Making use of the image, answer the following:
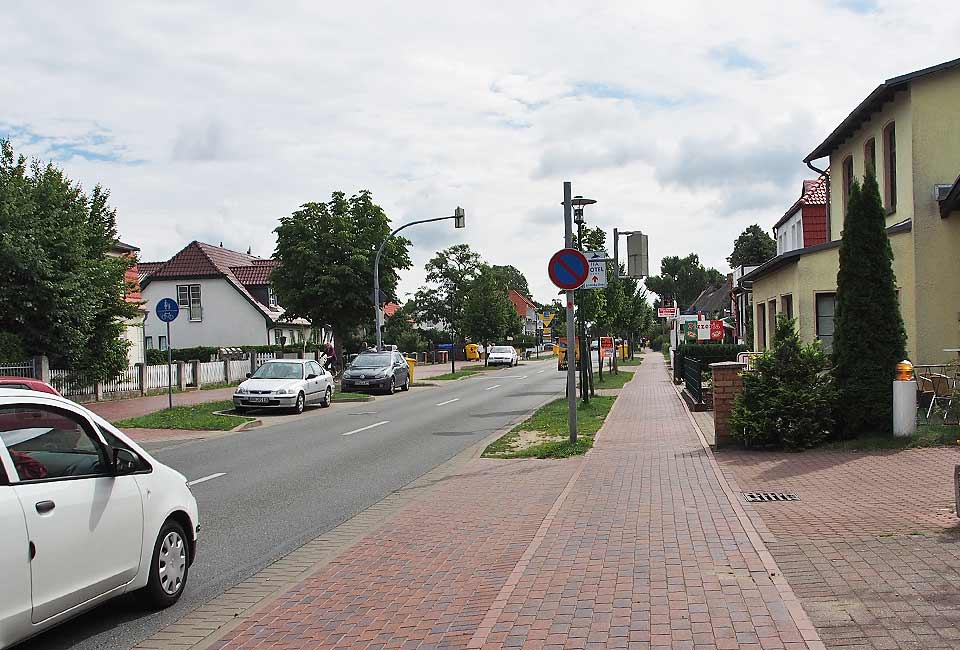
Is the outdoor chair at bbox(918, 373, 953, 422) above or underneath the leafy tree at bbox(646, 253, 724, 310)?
underneath

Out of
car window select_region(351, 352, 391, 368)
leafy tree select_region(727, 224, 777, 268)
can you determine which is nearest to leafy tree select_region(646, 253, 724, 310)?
leafy tree select_region(727, 224, 777, 268)

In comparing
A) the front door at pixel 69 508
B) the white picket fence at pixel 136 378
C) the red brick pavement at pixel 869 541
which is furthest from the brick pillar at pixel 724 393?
the white picket fence at pixel 136 378

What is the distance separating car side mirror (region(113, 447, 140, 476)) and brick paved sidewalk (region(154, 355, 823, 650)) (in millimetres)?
1136

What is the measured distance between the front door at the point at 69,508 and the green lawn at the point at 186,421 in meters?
14.3

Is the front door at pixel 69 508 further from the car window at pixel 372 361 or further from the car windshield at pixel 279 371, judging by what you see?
the car window at pixel 372 361

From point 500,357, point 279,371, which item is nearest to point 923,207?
point 279,371

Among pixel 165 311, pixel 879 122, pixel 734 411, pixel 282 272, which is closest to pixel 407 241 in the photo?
pixel 282 272

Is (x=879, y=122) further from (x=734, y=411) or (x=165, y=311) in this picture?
(x=165, y=311)

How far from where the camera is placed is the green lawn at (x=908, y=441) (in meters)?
11.9

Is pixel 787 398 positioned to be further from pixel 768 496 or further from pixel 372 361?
pixel 372 361

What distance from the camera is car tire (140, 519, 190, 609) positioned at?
6.25m

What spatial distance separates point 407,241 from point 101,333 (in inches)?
785

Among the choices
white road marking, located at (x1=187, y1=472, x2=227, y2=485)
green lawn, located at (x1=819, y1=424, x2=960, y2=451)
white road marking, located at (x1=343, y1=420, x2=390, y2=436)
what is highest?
green lawn, located at (x1=819, y1=424, x2=960, y2=451)

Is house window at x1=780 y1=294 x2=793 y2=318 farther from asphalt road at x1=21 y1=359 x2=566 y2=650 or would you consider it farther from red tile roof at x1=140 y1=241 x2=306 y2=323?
red tile roof at x1=140 y1=241 x2=306 y2=323
